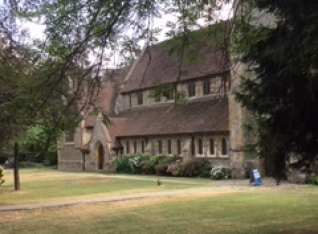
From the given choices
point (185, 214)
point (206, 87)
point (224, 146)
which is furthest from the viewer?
point (206, 87)

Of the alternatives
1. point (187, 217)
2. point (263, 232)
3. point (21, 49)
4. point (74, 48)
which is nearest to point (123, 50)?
point (74, 48)

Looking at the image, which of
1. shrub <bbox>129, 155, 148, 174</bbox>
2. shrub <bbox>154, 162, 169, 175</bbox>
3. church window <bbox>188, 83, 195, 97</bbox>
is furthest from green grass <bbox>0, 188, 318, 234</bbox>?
church window <bbox>188, 83, 195, 97</bbox>

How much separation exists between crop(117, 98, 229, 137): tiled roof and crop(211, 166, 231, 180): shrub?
2.62 meters

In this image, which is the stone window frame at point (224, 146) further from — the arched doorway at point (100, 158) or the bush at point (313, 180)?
the arched doorway at point (100, 158)

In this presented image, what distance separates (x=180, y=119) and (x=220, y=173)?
7813mm

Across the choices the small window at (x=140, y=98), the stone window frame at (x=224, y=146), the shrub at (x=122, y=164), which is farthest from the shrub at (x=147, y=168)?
the small window at (x=140, y=98)

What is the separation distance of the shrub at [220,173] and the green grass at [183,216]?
10.8 m

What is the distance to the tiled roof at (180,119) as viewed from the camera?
34531 millimetres

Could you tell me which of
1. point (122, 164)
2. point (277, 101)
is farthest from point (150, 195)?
point (122, 164)

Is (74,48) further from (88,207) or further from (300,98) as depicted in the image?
(88,207)

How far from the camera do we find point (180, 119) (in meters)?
38.4

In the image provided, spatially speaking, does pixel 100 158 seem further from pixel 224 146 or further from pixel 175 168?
pixel 224 146

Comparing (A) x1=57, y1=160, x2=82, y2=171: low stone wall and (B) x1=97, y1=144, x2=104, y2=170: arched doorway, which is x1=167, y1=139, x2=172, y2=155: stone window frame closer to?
(B) x1=97, y1=144, x2=104, y2=170: arched doorway

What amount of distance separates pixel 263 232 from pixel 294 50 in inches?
209
